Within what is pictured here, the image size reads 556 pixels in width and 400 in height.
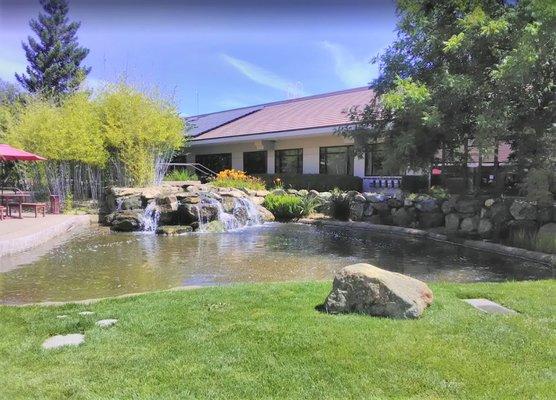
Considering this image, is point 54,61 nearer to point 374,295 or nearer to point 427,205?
point 427,205

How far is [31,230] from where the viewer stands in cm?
1070

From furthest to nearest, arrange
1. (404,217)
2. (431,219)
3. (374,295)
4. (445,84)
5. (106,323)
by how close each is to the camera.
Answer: (404,217) < (431,219) < (445,84) < (374,295) < (106,323)

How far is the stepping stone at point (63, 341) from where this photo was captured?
3.68m

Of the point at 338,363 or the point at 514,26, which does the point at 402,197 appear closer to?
the point at 514,26

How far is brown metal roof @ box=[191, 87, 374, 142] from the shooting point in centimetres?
2148

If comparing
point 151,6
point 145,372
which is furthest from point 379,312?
point 151,6

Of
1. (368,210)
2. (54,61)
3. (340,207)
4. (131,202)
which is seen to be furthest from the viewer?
(54,61)

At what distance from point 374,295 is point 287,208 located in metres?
12.0

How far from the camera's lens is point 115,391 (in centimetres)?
288

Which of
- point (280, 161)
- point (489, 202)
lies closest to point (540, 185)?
point (489, 202)

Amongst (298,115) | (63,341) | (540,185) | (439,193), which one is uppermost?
(298,115)

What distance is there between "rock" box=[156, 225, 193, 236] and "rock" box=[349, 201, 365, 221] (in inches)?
196

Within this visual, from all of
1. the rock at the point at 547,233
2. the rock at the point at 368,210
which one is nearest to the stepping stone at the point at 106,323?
the rock at the point at 547,233

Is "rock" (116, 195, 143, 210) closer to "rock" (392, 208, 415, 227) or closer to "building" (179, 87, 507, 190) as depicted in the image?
"building" (179, 87, 507, 190)
